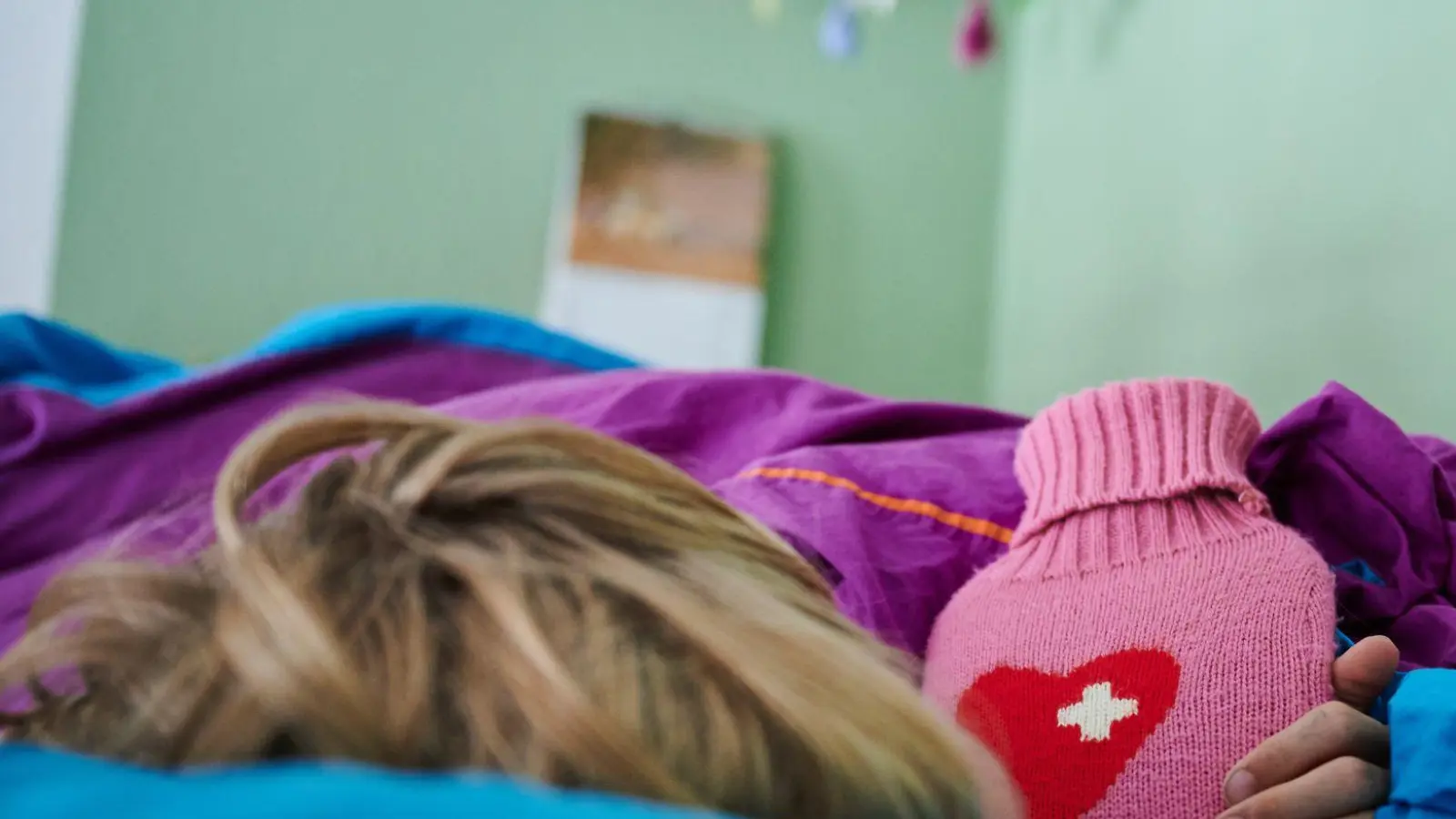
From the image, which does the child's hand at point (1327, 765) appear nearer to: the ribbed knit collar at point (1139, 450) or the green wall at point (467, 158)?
the ribbed knit collar at point (1139, 450)

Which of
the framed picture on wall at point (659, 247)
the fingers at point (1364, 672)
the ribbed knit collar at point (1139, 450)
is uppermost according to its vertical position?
the framed picture on wall at point (659, 247)

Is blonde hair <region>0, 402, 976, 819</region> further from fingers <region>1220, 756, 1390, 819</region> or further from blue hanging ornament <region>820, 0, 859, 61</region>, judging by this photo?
blue hanging ornament <region>820, 0, 859, 61</region>

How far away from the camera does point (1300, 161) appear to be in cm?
96

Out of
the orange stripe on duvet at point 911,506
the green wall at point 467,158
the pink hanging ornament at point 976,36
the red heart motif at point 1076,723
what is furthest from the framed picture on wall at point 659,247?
the red heart motif at point 1076,723

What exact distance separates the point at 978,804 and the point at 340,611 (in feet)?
0.55

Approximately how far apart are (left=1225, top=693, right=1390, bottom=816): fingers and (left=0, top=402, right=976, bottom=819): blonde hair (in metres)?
0.14

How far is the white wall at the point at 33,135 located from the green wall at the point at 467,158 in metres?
0.03

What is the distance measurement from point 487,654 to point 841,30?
59.4 inches

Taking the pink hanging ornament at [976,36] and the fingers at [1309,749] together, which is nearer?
the fingers at [1309,749]

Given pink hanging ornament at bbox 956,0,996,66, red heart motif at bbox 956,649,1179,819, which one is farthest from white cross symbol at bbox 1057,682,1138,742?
pink hanging ornament at bbox 956,0,996,66

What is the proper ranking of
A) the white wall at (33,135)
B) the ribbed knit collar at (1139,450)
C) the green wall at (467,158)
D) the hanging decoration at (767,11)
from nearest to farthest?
the ribbed knit collar at (1139,450) → the white wall at (33,135) → the green wall at (467,158) → the hanging decoration at (767,11)

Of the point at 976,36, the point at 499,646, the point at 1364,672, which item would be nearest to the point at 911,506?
the point at 1364,672

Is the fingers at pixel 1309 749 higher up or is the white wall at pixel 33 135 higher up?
the white wall at pixel 33 135

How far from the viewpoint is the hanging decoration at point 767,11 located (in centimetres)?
165
